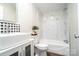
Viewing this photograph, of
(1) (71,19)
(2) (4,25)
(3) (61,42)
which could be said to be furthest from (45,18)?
(2) (4,25)

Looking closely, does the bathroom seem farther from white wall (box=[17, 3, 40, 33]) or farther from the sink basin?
the sink basin

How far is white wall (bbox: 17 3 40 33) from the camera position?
168 cm

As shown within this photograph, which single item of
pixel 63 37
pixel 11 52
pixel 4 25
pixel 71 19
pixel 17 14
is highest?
pixel 17 14

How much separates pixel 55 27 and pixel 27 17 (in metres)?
0.65

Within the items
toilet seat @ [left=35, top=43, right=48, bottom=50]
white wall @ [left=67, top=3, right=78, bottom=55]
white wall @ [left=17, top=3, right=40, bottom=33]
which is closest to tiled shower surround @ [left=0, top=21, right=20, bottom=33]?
white wall @ [left=17, top=3, right=40, bottom=33]

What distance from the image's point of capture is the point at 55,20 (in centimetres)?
179

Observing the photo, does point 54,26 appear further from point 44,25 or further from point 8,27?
point 8,27

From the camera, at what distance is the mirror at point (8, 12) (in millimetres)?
1414

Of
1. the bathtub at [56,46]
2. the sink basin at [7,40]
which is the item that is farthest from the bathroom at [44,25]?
the sink basin at [7,40]

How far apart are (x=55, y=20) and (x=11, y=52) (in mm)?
1133

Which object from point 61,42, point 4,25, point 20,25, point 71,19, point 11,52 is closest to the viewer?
point 11,52

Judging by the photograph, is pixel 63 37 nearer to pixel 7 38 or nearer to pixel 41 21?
pixel 41 21

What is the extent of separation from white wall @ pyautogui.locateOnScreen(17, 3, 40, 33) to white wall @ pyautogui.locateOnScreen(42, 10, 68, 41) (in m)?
0.19

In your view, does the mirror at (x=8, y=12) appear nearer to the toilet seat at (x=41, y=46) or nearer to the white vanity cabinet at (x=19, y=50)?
the white vanity cabinet at (x=19, y=50)
